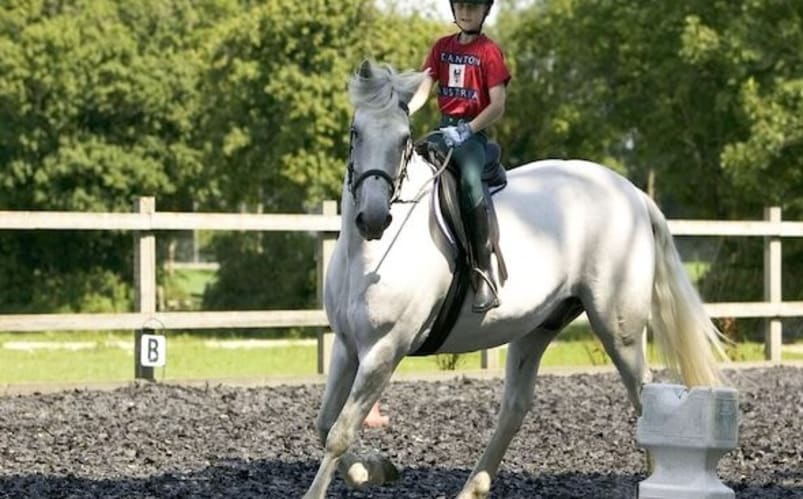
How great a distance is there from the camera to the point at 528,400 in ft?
26.1

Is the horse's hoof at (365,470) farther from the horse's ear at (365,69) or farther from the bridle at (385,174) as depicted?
the horse's ear at (365,69)

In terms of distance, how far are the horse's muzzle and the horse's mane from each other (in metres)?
0.48

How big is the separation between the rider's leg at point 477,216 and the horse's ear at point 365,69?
2.49ft

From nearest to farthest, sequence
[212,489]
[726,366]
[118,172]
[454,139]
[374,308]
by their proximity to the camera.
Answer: [374,308], [454,139], [212,489], [726,366], [118,172]

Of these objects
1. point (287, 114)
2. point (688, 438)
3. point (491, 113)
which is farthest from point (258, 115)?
point (688, 438)

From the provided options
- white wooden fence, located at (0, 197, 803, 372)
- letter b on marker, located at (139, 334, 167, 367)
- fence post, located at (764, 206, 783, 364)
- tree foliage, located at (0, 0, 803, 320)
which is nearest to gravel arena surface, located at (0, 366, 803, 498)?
letter b on marker, located at (139, 334, 167, 367)

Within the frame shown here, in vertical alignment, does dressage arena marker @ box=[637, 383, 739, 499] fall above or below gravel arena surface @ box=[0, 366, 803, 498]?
above

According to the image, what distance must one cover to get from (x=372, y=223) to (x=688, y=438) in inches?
73.7

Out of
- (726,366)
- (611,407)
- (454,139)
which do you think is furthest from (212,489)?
(726,366)

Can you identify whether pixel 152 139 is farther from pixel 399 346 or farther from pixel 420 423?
pixel 399 346

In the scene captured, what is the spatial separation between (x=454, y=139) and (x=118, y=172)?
2753 centimetres

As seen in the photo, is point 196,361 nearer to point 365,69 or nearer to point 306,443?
point 306,443

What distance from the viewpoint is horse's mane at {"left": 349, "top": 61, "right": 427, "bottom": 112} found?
22.0ft

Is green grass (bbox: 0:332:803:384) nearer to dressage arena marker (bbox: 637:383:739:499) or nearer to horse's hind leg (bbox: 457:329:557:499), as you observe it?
horse's hind leg (bbox: 457:329:557:499)
